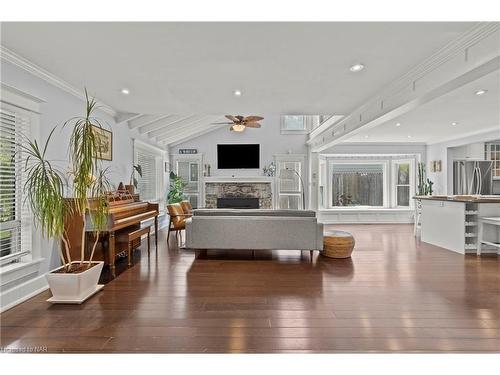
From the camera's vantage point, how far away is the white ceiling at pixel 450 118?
362 cm

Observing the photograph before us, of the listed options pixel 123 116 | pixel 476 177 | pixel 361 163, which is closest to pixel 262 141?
pixel 361 163

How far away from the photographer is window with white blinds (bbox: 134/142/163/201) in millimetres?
6707

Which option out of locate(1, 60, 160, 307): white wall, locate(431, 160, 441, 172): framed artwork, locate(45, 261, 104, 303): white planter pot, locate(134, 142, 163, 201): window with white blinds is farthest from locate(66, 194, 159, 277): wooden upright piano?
locate(431, 160, 441, 172): framed artwork

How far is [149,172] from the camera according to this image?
24.4 ft

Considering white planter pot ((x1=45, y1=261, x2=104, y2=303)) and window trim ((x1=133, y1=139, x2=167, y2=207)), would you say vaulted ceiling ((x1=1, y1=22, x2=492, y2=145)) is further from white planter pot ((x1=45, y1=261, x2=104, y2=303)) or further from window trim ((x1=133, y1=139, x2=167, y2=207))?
window trim ((x1=133, y1=139, x2=167, y2=207))

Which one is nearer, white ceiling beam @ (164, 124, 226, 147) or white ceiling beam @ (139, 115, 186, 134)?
white ceiling beam @ (139, 115, 186, 134)

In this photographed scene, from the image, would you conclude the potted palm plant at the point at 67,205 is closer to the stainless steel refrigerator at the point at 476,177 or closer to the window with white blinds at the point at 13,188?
the window with white blinds at the point at 13,188

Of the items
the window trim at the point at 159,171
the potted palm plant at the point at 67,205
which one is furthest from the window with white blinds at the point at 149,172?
the potted palm plant at the point at 67,205

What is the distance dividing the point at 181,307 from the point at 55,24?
2609 millimetres

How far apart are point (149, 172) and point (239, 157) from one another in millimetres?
2752

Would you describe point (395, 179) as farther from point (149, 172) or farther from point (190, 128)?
point (149, 172)

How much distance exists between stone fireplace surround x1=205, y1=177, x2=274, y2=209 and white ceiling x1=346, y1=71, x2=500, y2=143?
2903 mm

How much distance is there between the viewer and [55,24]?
2.31 meters

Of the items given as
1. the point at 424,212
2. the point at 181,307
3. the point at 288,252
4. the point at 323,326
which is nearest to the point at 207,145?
the point at 288,252
